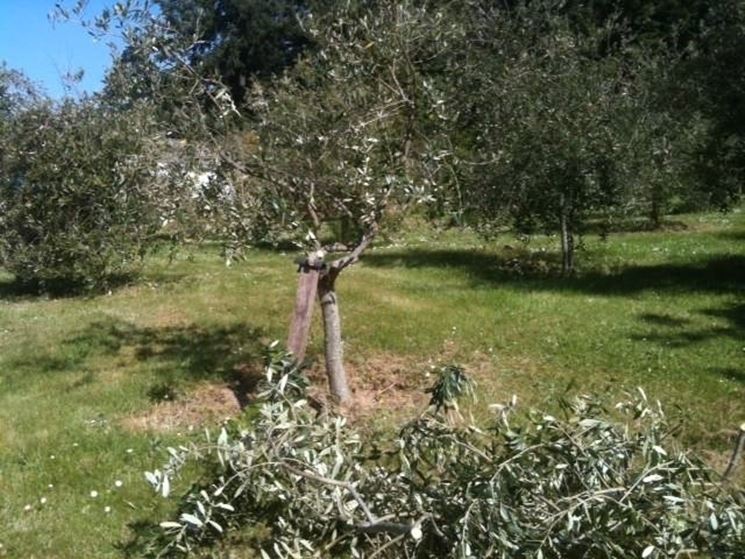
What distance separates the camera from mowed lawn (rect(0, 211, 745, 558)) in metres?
5.54

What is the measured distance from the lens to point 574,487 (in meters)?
3.76

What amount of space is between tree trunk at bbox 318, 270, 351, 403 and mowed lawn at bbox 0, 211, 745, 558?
0.33 meters

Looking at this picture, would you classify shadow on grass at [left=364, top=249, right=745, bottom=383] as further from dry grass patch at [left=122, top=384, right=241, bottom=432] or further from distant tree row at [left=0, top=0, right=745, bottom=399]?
dry grass patch at [left=122, top=384, right=241, bottom=432]

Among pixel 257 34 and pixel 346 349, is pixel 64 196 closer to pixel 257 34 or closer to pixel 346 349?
pixel 346 349

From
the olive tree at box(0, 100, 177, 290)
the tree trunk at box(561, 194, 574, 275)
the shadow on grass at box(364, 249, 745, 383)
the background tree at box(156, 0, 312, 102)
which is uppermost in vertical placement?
the background tree at box(156, 0, 312, 102)

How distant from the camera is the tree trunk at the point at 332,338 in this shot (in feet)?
21.6

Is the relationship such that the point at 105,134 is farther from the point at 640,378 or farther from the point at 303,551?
the point at 303,551

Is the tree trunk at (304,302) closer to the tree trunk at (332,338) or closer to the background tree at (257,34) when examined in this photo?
the tree trunk at (332,338)

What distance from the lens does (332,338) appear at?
6594 mm

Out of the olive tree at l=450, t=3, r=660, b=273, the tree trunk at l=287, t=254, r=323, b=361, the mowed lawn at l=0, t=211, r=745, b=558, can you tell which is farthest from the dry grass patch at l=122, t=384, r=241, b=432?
the olive tree at l=450, t=3, r=660, b=273

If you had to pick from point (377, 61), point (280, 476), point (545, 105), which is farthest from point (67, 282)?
point (280, 476)

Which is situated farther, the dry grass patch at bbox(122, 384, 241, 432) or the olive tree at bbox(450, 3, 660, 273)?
the olive tree at bbox(450, 3, 660, 273)

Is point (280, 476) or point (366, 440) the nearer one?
point (280, 476)

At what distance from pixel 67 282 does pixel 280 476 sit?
34.7ft
